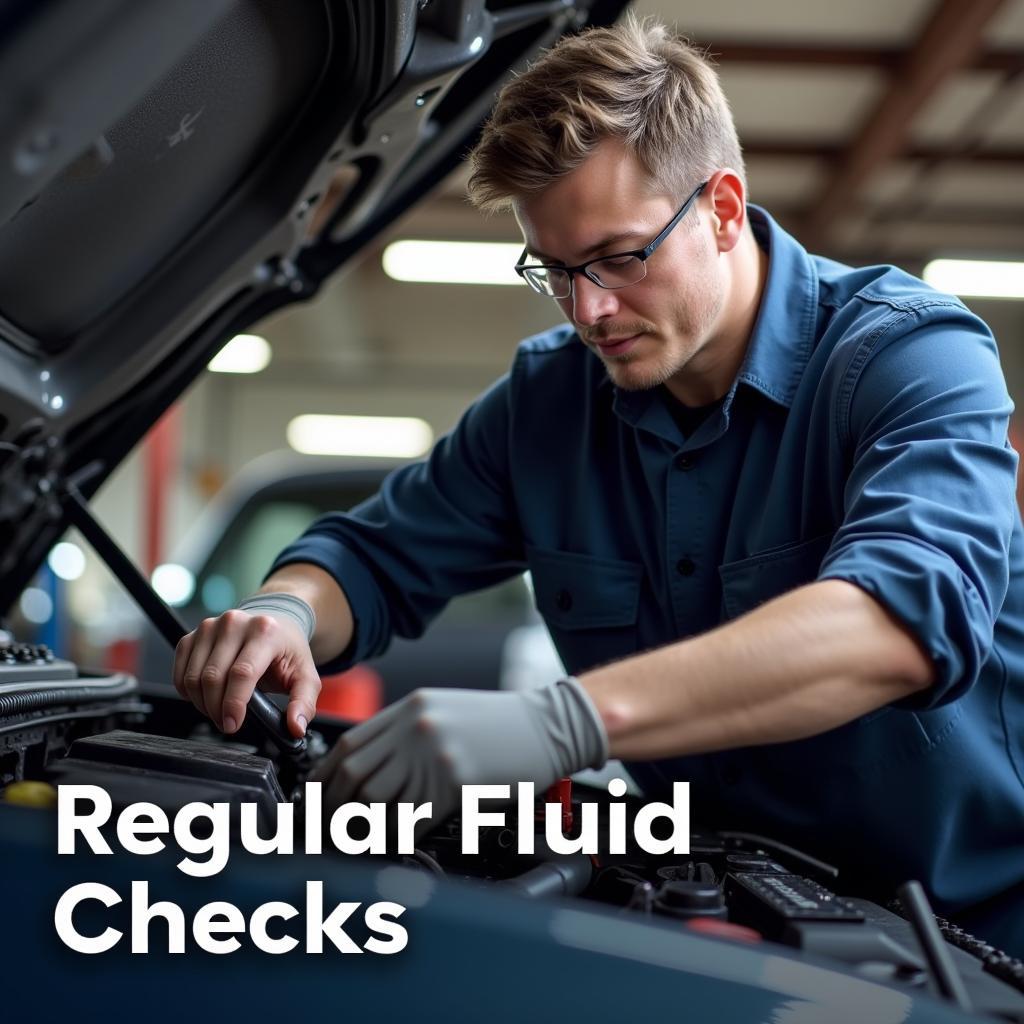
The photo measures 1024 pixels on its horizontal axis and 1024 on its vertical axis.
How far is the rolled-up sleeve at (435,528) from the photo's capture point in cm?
161

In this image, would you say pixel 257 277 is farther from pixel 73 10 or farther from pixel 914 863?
pixel 914 863

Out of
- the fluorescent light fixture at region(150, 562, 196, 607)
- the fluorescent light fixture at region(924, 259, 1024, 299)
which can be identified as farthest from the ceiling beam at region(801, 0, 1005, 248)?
the fluorescent light fixture at region(150, 562, 196, 607)

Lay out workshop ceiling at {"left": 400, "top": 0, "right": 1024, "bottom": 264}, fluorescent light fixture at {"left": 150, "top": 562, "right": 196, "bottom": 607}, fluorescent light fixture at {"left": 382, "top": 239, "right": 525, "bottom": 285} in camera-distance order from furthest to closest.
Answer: fluorescent light fixture at {"left": 382, "top": 239, "right": 525, "bottom": 285}
workshop ceiling at {"left": 400, "top": 0, "right": 1024, "bottom": 264}
fluorescent light fixture at {"left": 150, "top": 562, "right": 196, "bottom": 607}

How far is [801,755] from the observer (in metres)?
1.28

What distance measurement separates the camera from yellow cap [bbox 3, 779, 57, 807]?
92 centimetres

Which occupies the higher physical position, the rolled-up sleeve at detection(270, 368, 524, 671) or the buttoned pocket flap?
the rolled-up sleeve at detection(270, 368, 524, 671)

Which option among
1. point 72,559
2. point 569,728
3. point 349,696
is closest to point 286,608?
point 569,728

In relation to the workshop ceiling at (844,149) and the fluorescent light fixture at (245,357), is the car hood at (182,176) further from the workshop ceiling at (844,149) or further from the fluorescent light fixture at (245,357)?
the fluorescent light fixture at (245,357)

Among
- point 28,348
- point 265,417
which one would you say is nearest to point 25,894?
point 28,348

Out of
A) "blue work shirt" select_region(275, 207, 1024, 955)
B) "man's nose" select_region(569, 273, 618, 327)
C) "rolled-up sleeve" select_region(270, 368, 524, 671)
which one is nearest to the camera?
"blue work shirt" select_region(275, 207, 1024, 955)

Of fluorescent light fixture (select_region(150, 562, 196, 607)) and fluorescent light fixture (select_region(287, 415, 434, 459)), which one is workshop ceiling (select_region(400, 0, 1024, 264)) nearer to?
fluorescent light fixture (select_region(150, 562, 196, 607))

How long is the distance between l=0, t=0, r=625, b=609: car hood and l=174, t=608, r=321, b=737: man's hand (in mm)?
339

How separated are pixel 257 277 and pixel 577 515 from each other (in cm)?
52

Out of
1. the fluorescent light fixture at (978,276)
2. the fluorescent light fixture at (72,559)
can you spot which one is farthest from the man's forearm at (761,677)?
the fluorescent light fixture at (72,559)
